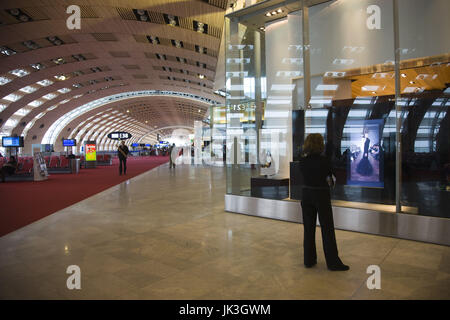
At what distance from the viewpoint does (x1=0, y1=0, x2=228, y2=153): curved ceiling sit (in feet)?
61.5

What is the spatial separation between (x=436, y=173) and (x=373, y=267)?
113 inches

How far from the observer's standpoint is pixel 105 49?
2723 centimetres

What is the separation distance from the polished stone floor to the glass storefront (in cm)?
127

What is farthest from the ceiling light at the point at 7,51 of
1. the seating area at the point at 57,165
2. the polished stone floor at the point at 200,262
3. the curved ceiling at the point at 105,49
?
the polished stone floor at the point at 200,262

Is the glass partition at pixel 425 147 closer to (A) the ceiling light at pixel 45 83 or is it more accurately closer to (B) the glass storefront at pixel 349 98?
(B) the glass storefront at pixel 349 98

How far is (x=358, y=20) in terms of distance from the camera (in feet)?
24.2

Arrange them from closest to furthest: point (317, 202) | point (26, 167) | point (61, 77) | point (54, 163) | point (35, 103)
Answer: point (317, 202), point (26, 167), point (54, 163), point (61, 77), point (35, 103)

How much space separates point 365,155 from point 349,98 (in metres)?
1.97

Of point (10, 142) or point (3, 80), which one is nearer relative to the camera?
point (10, 142)

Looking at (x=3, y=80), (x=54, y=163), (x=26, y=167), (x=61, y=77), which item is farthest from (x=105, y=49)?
(x=26, y=167)

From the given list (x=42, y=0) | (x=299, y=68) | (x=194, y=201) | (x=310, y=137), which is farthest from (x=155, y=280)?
(x=42, y=0)

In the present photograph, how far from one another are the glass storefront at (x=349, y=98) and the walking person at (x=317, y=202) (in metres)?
2.21

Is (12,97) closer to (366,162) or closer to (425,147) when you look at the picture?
(366,162)

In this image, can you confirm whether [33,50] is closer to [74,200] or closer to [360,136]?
[74,200]
